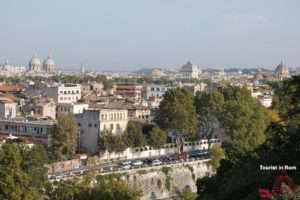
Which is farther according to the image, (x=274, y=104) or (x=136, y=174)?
(x=274, y=104)

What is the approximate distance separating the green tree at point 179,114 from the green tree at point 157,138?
2.39 metres

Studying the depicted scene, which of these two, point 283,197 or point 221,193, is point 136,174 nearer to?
point 221,193

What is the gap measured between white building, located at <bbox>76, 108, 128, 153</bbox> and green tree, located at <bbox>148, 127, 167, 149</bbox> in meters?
1.84

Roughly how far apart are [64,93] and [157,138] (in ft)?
69.3

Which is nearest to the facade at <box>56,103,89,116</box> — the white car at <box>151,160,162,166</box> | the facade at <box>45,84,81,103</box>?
the facade at <box>45,84,81,103</box>

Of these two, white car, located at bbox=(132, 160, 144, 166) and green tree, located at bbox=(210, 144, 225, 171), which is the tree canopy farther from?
green tree, located at bbox=(210, 144, 225, 171)

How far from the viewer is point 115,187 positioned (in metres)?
23.8

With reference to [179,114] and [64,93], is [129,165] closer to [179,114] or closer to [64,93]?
[179,114]

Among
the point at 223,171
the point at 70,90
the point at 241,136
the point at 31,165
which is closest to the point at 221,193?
the point at 223,171

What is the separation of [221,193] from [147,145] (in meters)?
22.3

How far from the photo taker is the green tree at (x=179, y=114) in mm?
41781

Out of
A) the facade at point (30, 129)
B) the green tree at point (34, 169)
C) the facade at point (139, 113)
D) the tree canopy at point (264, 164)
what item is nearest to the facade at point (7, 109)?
the facade at point (30, 129)

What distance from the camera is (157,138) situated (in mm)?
39438

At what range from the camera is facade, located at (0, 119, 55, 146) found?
39125 millimetres
